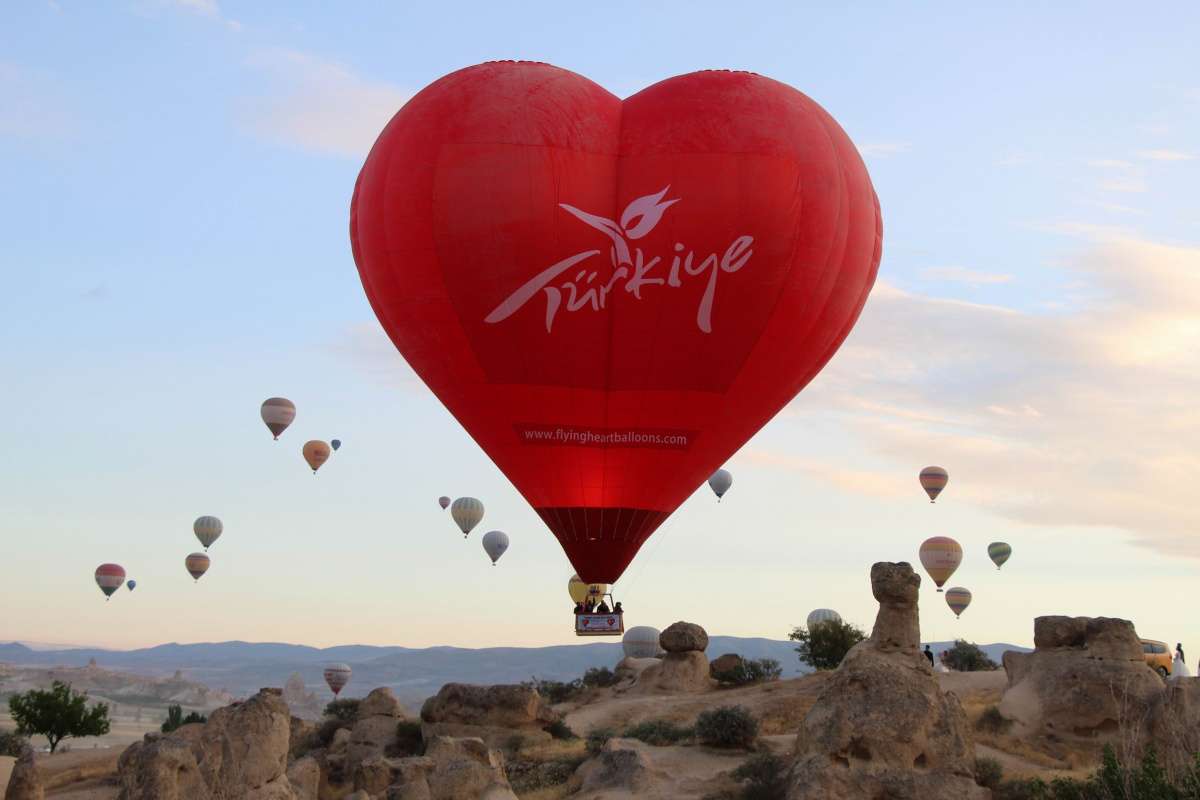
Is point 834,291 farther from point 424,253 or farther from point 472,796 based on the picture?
point 472,796

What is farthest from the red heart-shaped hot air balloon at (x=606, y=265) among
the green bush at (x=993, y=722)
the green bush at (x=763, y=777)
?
the green bush at (x=993, y=722)

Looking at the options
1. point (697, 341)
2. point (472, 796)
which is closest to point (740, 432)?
point (697, 341)

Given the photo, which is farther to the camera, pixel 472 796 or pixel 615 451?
pixel 615 451

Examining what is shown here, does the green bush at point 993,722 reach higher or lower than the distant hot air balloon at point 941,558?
lower

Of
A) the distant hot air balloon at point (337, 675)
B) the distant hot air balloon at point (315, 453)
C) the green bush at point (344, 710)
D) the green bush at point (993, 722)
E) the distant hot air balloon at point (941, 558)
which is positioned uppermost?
the distant hot air balloon at point (315, 453)

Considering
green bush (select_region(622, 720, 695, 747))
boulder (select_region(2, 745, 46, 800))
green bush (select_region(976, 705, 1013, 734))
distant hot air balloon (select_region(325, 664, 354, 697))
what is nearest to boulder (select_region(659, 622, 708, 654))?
green bush (select_region(622, 720, 695, 747))

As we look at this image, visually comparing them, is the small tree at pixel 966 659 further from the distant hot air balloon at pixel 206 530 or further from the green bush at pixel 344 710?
the distant hot air balloon at pixel 206 530

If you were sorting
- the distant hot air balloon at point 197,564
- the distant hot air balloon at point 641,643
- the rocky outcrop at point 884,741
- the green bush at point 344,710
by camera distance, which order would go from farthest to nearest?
1. the distant hot air balloon at point 197,564
2. the distant hot air balloon at point 641,643
3. the green bush at point 344,710
4. the rocky outcrop at point 884,741
